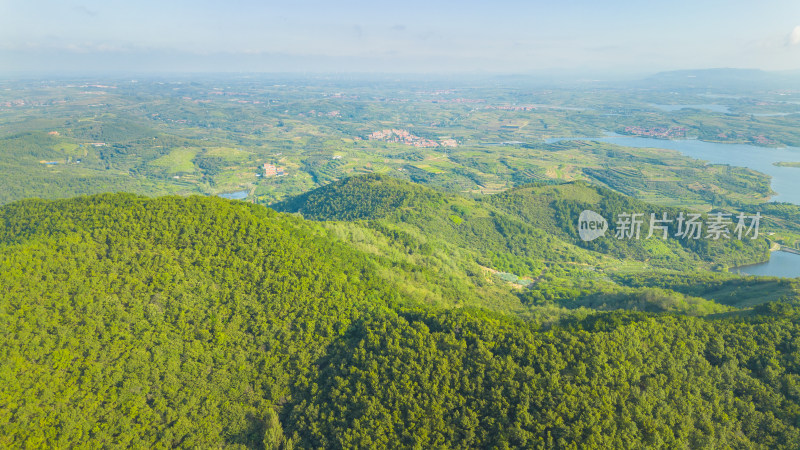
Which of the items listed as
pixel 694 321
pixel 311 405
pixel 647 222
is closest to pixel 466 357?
Result: pixel 311 405

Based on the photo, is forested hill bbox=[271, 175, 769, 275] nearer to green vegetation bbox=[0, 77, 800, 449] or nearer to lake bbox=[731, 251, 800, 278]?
lake bbox=[731, 251, 800, 278]

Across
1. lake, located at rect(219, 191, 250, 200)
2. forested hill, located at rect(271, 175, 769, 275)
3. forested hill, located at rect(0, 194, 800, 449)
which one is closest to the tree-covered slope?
forested hill, located at rect(0, 194, 800, 449)

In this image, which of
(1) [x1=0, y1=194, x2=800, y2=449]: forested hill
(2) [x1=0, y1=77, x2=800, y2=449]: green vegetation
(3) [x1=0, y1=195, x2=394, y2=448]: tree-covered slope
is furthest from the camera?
(3) [x1=0, y1=195, x2=394, y2=448]: tree-covered slope

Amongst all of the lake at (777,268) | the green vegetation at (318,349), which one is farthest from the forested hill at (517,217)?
the green vegetation at (318,349)

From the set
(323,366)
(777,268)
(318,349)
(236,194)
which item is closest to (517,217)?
(777,268)

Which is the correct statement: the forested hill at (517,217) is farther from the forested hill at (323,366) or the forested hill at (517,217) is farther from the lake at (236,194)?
the forested hill at (323,366)

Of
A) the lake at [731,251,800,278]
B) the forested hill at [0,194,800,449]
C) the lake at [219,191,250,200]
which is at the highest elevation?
the forested hill at [0,194,800,449]

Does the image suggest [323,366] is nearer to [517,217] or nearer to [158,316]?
[158,316]
